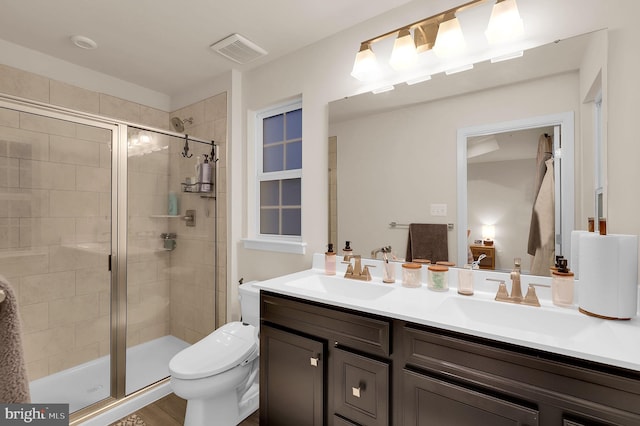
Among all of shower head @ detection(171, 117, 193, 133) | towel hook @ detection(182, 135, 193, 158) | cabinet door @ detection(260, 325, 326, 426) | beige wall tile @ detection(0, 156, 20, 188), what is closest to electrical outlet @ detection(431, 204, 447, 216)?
cabinet door @ detection(260, 325, 326, 426)

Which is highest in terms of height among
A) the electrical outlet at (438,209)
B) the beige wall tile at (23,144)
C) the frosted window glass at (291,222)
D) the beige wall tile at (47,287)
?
the beige wall tile at (23,144)

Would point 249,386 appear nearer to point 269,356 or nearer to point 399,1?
point 269,356

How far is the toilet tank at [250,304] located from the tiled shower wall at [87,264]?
53 cm

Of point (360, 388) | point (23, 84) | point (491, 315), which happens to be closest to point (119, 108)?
point (23, 84)

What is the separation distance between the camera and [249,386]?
1955 millimetres

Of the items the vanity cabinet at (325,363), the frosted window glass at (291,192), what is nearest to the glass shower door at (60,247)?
the frosted window glass at (291,192)

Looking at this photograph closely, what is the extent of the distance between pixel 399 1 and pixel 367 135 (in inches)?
28.6

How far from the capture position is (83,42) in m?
2.08

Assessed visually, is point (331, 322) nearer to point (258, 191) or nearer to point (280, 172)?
point (280, 172)

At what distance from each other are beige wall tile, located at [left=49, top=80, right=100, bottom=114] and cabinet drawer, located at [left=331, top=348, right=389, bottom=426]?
2.69 m

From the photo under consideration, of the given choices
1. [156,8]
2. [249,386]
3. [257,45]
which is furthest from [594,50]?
[249,386]

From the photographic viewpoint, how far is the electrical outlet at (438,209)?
5.21 feet

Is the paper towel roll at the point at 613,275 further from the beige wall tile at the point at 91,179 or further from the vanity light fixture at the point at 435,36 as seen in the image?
the beige wall tile at the point at 91,179

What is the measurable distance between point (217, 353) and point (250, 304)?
0.40 meters
